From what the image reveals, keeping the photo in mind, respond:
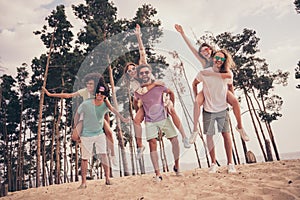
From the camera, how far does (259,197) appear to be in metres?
3.25

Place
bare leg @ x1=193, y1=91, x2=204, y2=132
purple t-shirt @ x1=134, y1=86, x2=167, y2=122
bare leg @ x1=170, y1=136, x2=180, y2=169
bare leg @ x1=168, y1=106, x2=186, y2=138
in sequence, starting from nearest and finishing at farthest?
bare leg @ x1=193, y1=91, x2=204, y2=132 < purple t-shirt @ x1=134, y1=86, x2=167, y2=122 < bare leg @ x1=170, y1=136, x2=180, y2=169 < bare leg @ x1=168, y1=106, x2=186, y2=138

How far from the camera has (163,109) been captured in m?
5.05

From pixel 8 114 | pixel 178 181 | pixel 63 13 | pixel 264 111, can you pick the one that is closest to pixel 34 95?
pixel 8 114

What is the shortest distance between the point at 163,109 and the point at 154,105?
22cm

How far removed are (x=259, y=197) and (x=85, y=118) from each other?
11.9 ft

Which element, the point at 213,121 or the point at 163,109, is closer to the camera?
the point at 213,121

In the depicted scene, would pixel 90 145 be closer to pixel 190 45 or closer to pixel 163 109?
pixel 163 109

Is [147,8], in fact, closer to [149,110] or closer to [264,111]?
[264,111]

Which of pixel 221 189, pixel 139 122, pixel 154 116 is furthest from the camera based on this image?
pixel 139 122

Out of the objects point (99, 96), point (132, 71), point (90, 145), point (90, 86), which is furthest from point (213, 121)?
point (90, 86)

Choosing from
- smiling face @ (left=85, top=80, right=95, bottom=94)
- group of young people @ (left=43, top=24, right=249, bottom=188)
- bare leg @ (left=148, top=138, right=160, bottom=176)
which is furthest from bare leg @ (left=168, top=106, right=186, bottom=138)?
smiling face @ (left=85, top=80, right=95, bottom=94)

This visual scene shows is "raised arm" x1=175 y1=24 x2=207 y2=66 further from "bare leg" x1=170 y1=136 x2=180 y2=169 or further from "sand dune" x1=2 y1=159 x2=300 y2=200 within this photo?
"sand dune" x1=2 y1=159 x2=300 y2=200

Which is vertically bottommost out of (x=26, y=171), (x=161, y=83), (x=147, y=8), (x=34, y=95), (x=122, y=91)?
(x=26, y=171)

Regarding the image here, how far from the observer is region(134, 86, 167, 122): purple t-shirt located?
4.94 meters
